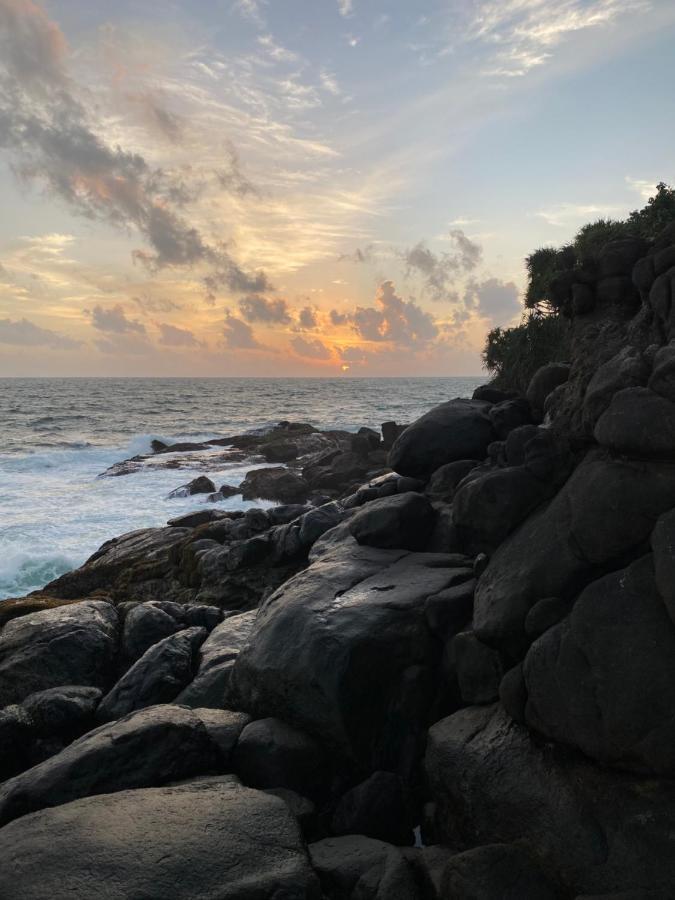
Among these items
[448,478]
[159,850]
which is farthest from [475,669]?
[448,478]

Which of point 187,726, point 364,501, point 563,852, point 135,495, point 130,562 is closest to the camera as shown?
point 563,852

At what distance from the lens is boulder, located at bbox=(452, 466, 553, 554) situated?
9.70 meters

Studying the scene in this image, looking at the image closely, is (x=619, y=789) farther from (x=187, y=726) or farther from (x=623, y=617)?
(x=187, y=726)

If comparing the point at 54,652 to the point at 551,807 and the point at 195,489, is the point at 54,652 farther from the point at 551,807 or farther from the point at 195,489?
the point at 195,489

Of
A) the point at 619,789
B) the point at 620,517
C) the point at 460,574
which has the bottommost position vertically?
the point at 619,789

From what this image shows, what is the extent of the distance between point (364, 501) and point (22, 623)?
27.4ft

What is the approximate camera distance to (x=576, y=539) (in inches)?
312

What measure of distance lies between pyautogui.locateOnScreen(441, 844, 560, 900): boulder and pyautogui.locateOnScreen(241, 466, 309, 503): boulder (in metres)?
27.9

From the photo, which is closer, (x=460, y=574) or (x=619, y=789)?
(x=619, y=789)

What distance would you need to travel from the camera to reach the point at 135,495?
3825 centimetres

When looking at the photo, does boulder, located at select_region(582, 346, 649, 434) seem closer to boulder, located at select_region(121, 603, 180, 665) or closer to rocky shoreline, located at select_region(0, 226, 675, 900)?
rocky shoreline, located at select_region(0, 226, 675, 900)

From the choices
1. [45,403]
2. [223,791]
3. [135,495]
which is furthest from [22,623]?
[45,403]

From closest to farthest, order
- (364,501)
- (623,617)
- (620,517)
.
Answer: (623,617), (620,517), (364,501)

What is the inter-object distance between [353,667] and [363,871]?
2.62 meters
